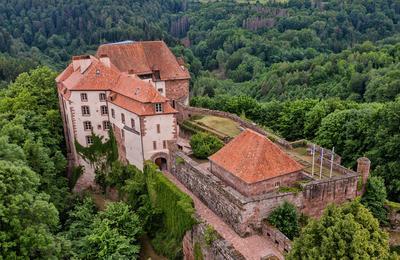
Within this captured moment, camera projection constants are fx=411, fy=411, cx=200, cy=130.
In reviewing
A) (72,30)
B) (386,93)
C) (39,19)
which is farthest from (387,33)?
(39,19)

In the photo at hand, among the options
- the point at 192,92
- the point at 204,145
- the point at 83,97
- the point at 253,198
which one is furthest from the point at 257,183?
the point at 192,92

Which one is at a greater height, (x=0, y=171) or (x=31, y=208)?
(x=0, y=171)

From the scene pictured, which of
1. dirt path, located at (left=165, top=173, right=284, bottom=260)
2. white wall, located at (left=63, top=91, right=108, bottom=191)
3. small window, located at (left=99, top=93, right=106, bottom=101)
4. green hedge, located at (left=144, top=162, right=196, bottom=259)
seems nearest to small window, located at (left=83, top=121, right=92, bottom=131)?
white wall, located at (left=63, top=91, right=108, bottom=191)

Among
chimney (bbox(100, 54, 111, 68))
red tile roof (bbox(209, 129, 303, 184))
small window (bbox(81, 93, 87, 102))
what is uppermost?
chimney (bbox(100, 54, 111, 68))

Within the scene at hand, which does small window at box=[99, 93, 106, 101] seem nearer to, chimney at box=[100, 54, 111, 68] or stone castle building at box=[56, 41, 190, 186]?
stone castle building at box=[56, 41, 190, 186]

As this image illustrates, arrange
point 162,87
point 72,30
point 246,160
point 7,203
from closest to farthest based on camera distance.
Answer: point 7,203 → point 246,160 → point 162,87 → point 72,30

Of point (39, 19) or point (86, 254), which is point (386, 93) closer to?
point (86, 254)
